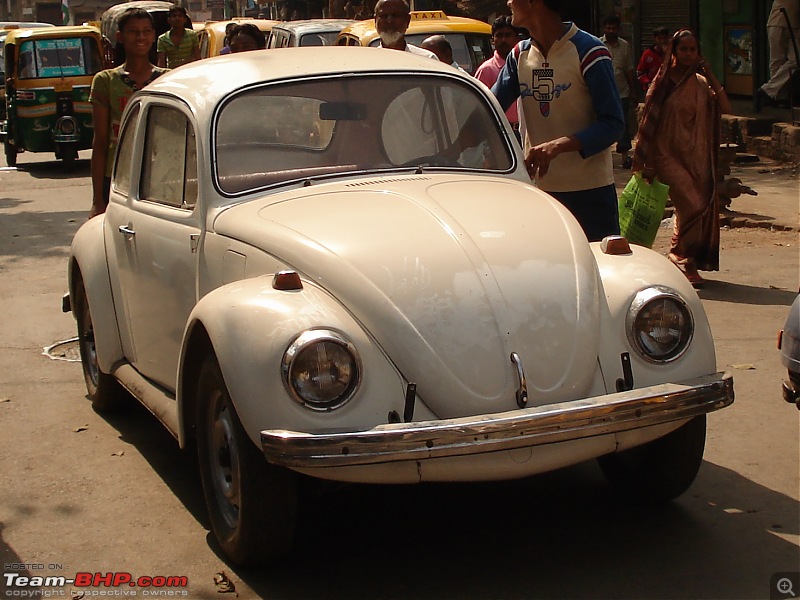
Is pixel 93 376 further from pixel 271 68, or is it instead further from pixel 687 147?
pixel 687 147

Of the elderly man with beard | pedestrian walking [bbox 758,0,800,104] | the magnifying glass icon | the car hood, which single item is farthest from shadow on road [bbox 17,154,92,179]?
the magnifying glass icon

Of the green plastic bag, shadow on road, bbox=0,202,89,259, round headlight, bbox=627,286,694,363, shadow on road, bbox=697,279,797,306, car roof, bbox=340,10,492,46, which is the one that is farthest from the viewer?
car roof, bbox=340,10,492,46

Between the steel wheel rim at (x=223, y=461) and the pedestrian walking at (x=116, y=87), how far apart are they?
321 centimetres

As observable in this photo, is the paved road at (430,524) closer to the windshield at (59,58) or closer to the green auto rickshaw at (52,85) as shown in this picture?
the green auto rickshaw at (52,85)

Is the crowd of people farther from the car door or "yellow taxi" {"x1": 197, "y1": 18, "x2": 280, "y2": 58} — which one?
"yellow taxi" {"x1": 197, "y1": 18, "x2": 280, "y2": 58}

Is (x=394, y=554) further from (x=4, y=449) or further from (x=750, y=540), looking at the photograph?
(x=4, y=449)

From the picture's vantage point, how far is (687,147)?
29.6ft

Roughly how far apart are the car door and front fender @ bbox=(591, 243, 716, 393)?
1.65 m

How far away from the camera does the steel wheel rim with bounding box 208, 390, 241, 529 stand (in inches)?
170

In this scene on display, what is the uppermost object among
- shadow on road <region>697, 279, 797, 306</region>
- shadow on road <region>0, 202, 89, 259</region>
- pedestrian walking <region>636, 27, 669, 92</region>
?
pedestrian walking <region>636, 27, 669, 92</region>

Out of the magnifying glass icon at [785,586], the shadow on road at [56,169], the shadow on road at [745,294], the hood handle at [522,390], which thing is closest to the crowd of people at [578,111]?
the shadow on road at [745,294]

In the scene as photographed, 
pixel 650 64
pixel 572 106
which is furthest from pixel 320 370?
pixel 650 64

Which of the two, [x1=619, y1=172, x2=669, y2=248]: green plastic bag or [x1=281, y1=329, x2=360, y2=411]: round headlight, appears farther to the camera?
[x1=619, y1=172, x2=669, y2=248]: green plastic bag

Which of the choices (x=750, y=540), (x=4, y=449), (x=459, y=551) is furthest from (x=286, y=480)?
(x=4, y=449)
